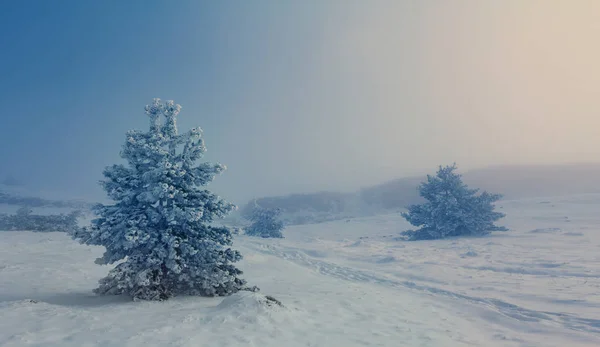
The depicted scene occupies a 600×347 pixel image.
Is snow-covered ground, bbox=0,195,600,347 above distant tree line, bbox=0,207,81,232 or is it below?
below

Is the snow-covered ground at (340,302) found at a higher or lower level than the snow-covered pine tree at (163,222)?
lower

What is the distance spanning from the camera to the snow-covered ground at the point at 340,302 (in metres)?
6.48

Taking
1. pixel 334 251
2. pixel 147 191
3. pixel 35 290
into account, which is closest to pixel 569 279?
pixel 334 251

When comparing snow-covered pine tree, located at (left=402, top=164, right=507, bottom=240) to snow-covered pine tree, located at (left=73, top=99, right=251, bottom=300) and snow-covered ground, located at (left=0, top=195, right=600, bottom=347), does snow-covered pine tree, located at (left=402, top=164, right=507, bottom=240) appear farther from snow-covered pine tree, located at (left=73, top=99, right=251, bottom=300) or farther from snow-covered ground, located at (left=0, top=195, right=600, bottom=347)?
snow-covered pine tree, located at (left=73, top=99, right=251, bottom=300)

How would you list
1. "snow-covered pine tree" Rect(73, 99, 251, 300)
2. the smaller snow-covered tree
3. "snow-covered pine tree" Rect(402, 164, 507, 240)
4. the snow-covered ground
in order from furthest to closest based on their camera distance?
the smaller snow-covered tree, "snow-covered pine tree" Rect(402, 164, 507, 240), "snow-covered pine tree" Rect(73, 99, 251, 300), the snow-covered ground

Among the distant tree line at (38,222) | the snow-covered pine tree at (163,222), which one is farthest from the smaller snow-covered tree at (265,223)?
the snow-covered pine tree at (163,222)

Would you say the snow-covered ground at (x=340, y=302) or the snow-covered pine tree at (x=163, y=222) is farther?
the snow-covered pine tree at (x=163, y=222)

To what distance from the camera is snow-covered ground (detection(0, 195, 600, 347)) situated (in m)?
6.48

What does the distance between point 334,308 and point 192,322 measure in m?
3.43

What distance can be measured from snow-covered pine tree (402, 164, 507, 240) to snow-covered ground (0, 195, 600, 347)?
640cm

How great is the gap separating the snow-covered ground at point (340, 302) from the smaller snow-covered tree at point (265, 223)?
46.4ft

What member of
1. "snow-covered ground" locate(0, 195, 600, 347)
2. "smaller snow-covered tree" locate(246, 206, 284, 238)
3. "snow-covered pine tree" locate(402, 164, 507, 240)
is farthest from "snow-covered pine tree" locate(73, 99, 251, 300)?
"smaller snow-covered tree" locate(246, 206, 284, 238)

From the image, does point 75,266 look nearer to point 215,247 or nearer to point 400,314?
point 215,247

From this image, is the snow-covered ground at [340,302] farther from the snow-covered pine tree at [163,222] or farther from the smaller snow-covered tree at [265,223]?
the smaller snow-covered tree at [265,223]
